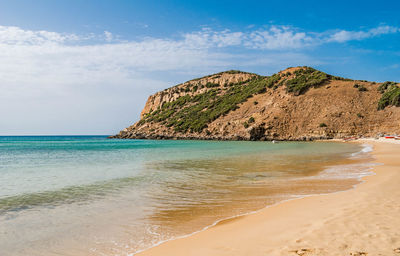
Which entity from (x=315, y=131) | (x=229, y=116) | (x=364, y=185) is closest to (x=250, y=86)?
(x=229, y=116)

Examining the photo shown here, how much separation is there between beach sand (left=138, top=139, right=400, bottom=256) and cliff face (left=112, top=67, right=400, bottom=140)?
191ft

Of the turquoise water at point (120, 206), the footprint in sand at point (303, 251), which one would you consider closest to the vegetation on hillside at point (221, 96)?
the turquoise water at point (120, 206)

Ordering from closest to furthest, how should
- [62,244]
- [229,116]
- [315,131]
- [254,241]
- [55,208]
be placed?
[254,241] → [62,244] → [55,208] → [315,131] → [229,116]

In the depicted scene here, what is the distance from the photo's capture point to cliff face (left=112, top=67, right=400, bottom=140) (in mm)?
61156

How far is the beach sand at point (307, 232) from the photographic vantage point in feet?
12.7

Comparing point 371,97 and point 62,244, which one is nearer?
point 62,244

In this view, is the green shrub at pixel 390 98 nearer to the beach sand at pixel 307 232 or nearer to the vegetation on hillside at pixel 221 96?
the vegetation on hillside at pixel 221 96

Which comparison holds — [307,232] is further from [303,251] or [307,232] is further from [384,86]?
[384,86]

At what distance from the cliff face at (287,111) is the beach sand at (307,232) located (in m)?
58.2

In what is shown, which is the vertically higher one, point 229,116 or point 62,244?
point 229,116

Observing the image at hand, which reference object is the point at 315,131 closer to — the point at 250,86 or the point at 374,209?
the point at 250,86

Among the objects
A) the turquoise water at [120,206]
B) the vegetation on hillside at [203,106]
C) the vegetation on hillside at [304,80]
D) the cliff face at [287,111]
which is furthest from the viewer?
the vegetation on hillside at [203,106]

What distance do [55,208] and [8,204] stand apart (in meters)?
1.58

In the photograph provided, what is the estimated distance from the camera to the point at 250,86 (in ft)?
298
